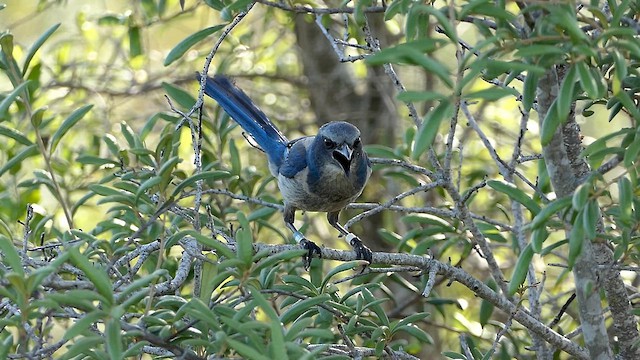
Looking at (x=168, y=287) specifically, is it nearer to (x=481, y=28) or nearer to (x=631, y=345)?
(x=481, y=28)

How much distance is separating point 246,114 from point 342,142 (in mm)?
852

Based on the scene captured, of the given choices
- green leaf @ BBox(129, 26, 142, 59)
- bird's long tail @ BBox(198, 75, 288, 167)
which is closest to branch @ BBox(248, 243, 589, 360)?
bird's long tail @ BBox(198, 75, 288, 167)

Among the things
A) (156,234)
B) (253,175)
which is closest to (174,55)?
(156,234)

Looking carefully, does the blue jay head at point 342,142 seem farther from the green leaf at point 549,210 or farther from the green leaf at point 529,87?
the green leaf at point 549,210

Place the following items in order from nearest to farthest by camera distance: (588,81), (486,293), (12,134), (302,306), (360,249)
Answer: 1. (588,81)
2. (302,306)
3. (486,293)
4. (12,134)
5. (360,249)

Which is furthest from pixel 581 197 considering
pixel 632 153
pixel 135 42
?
pixel 135 42

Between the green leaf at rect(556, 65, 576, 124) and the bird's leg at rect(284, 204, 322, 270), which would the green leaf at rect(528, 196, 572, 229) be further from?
the bird's leg at rect(284, 204, 322, 270)

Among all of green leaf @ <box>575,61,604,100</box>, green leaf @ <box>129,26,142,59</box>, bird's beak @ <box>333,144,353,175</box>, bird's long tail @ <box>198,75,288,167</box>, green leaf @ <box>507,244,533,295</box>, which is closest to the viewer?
green leaf @ <box>575,61,604,100</box>

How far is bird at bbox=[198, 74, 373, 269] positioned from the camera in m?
3.89

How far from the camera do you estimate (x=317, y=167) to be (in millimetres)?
4023

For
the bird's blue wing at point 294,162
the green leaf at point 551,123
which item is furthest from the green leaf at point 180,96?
the green leaf at point 551,123

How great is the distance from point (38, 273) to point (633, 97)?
5.98ft

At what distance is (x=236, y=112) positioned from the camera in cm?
451

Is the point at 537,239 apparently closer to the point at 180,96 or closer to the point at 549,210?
the point at 549,210
